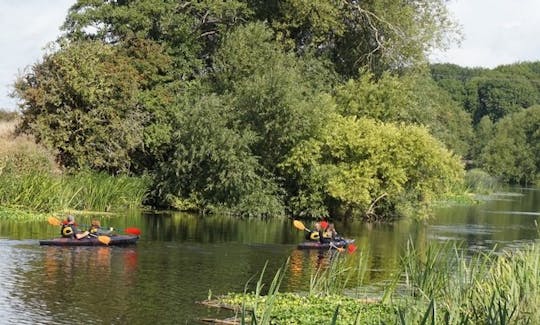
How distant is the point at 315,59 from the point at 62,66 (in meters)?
13.6

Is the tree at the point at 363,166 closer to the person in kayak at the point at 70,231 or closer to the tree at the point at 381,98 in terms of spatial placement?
the tree at the point at 381,98

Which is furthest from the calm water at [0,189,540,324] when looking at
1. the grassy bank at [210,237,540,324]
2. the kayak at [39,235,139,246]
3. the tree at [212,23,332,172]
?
the tree at [212,23,332,172]

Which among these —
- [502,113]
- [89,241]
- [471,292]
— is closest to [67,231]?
[89,241]

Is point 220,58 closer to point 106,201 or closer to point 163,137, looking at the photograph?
point 163,137

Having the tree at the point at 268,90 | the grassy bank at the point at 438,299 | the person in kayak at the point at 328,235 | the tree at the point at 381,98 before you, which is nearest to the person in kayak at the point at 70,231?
the person in kayak at the point at 328,235

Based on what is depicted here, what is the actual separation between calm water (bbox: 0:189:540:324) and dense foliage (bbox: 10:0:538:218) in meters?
2.40

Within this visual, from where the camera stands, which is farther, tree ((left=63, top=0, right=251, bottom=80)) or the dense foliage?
tree ((left=63, top=0, right=251, bottom=80))

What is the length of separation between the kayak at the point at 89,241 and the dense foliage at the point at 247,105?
42.7ft

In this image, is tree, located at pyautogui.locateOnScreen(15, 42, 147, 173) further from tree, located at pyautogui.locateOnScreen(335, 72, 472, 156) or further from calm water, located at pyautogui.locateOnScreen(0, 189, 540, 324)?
tree, located at pyautogui.locateOnScreen(335, 72, 472, 156)

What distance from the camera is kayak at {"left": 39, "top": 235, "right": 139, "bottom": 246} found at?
83.5 ft

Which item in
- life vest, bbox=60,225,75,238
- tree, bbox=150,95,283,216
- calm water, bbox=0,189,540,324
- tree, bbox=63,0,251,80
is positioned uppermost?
tree, bbox=63,0,251,80

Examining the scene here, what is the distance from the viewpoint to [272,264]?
25.2m

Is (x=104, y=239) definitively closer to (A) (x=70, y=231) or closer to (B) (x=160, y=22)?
(A) (x=70, y=231)

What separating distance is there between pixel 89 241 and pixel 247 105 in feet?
55.8
